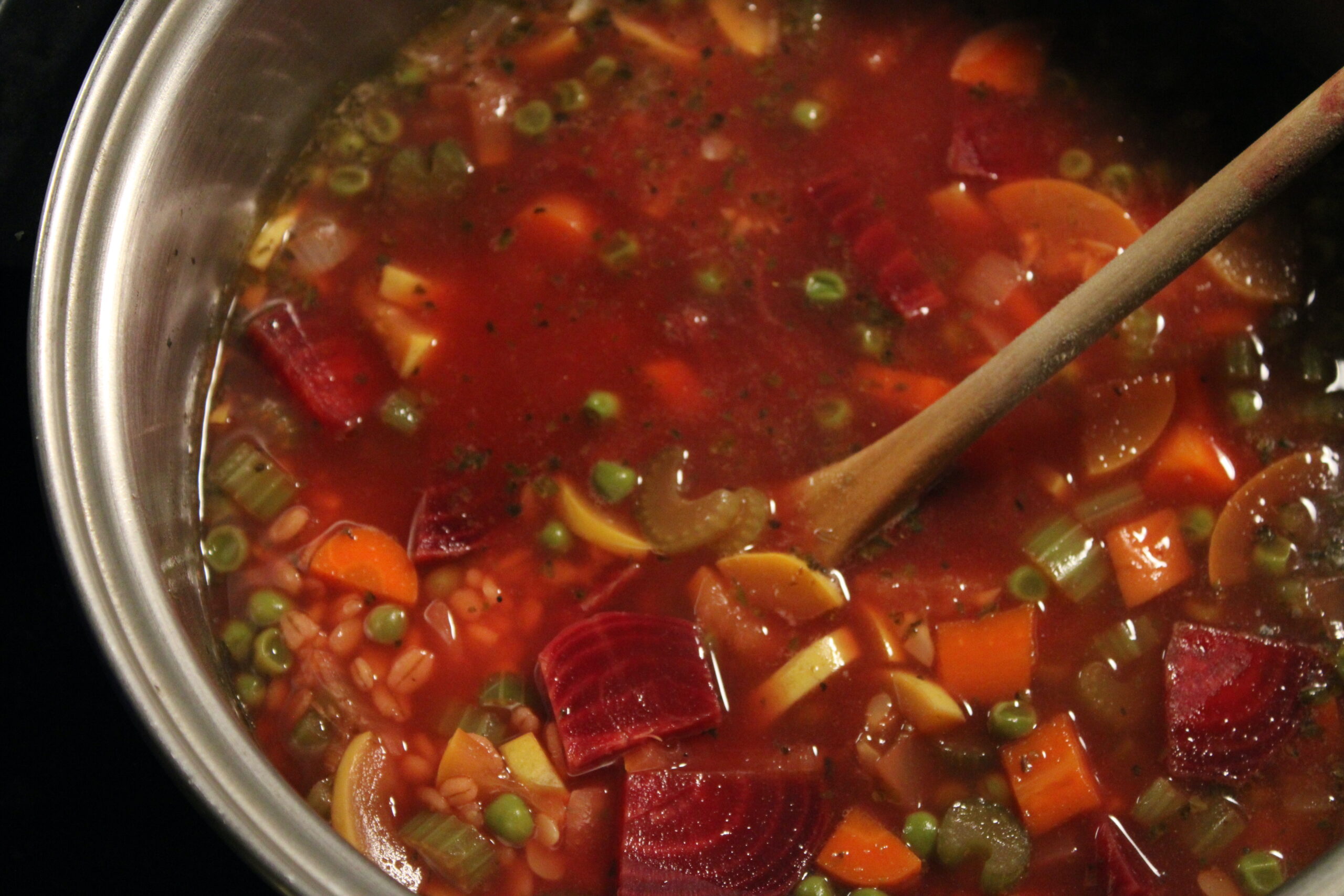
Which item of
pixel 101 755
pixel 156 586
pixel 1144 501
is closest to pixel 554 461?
pixel 156 586

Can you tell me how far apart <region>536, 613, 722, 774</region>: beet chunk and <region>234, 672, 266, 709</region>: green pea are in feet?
2.26

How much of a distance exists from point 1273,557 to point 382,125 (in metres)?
2.77

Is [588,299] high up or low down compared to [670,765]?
up

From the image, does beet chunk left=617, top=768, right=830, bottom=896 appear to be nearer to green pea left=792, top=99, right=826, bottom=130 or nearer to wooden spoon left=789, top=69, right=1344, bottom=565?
wooden spoon left=789, top=69, right=1344, bottom=565

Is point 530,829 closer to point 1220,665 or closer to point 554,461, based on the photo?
point 554,461

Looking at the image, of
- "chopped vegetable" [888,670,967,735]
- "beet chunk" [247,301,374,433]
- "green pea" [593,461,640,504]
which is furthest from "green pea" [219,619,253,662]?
"chopped vegetable" [888,670,967,735]

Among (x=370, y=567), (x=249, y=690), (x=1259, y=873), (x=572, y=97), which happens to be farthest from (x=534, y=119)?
(x=1259, y=873)

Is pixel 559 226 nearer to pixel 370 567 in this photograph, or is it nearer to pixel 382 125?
pixel 382 125

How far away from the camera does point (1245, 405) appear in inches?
128

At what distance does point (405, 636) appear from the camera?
10.0ft

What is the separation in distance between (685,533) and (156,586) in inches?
50.2

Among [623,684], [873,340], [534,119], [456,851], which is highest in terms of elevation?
[534,119]

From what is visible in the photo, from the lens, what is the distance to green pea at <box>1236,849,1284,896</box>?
9.30 feet

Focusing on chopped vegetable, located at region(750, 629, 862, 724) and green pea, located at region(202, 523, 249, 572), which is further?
green pea, located at region(202, 523, 249, 572)
